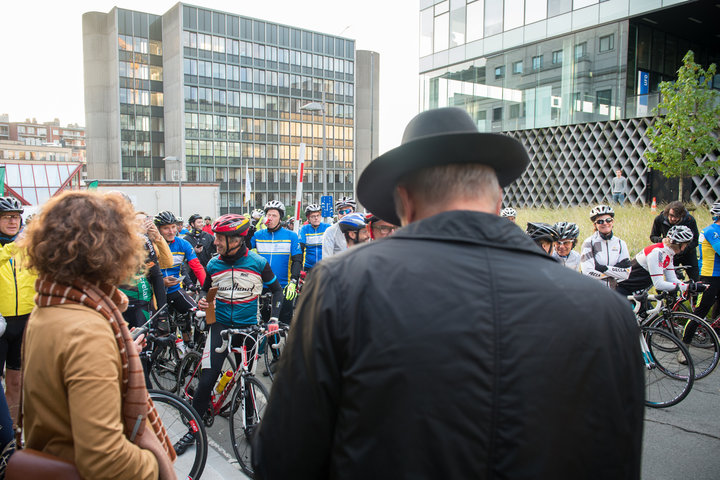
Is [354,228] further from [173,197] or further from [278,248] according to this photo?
[173,197]

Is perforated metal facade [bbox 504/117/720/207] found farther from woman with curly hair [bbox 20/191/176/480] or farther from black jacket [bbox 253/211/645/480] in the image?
woman with curly hair [bbox 20/191/176/480]

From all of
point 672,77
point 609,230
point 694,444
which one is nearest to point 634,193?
point 672,77

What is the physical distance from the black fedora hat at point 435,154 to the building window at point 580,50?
2819 cm

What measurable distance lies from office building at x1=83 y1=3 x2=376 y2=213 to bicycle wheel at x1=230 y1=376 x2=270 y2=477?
228ft

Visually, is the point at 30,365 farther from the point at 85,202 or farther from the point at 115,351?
the point at 85,202

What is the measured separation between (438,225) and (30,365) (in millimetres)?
1549

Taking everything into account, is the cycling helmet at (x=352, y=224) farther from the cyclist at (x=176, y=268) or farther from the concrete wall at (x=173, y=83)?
the concrete wall at (x=173, y=83)

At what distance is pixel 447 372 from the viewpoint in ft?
3.80

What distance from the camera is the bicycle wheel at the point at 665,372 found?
5.67 metres


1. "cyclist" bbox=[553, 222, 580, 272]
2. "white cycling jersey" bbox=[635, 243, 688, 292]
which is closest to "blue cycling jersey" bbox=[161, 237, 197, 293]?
"cyclist" bbox=[553, 222, 580, 272]

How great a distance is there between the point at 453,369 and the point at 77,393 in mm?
1322

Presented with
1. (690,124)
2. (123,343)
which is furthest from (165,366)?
(690,124)

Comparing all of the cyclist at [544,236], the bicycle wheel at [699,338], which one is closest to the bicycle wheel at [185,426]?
the cyclist at [544,236]

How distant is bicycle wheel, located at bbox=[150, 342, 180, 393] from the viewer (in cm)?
599
